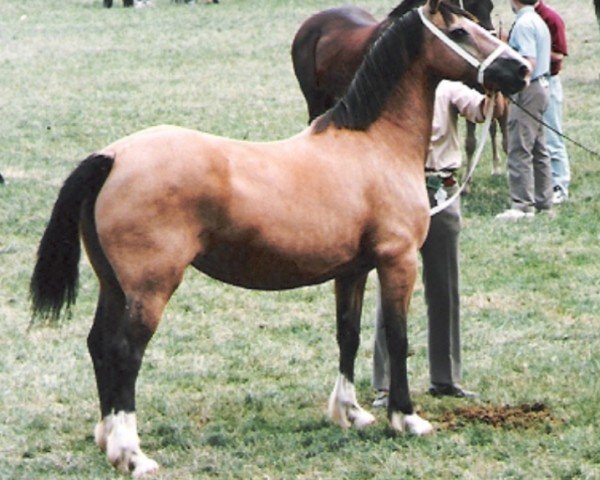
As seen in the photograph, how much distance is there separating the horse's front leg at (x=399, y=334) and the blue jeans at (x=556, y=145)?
21.5ft

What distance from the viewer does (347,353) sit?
733cm

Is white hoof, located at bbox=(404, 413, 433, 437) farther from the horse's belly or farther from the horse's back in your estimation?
the horse's back

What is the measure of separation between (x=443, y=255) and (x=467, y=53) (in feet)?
3.86

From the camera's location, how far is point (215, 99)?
19.7 meters

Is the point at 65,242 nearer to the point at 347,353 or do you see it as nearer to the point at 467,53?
the point at 347,353

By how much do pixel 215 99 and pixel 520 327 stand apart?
11.0 metres

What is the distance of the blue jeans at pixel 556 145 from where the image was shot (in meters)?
13.3

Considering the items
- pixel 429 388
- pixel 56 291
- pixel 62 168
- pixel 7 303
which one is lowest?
pixel 62 168

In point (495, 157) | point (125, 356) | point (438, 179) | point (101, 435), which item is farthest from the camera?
point (495, 157)

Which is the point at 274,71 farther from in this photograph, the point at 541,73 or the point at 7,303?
the point at 7,303

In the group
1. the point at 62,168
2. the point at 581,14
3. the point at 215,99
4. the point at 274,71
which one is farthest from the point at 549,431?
the point at 581,14

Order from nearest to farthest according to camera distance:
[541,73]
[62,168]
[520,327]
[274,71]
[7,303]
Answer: [520,327], [7,303], [541,73], [62,168], [274,71]

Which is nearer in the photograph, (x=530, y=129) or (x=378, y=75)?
(x=378, y=75)

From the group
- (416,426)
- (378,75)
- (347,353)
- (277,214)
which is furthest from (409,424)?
(378,75)
